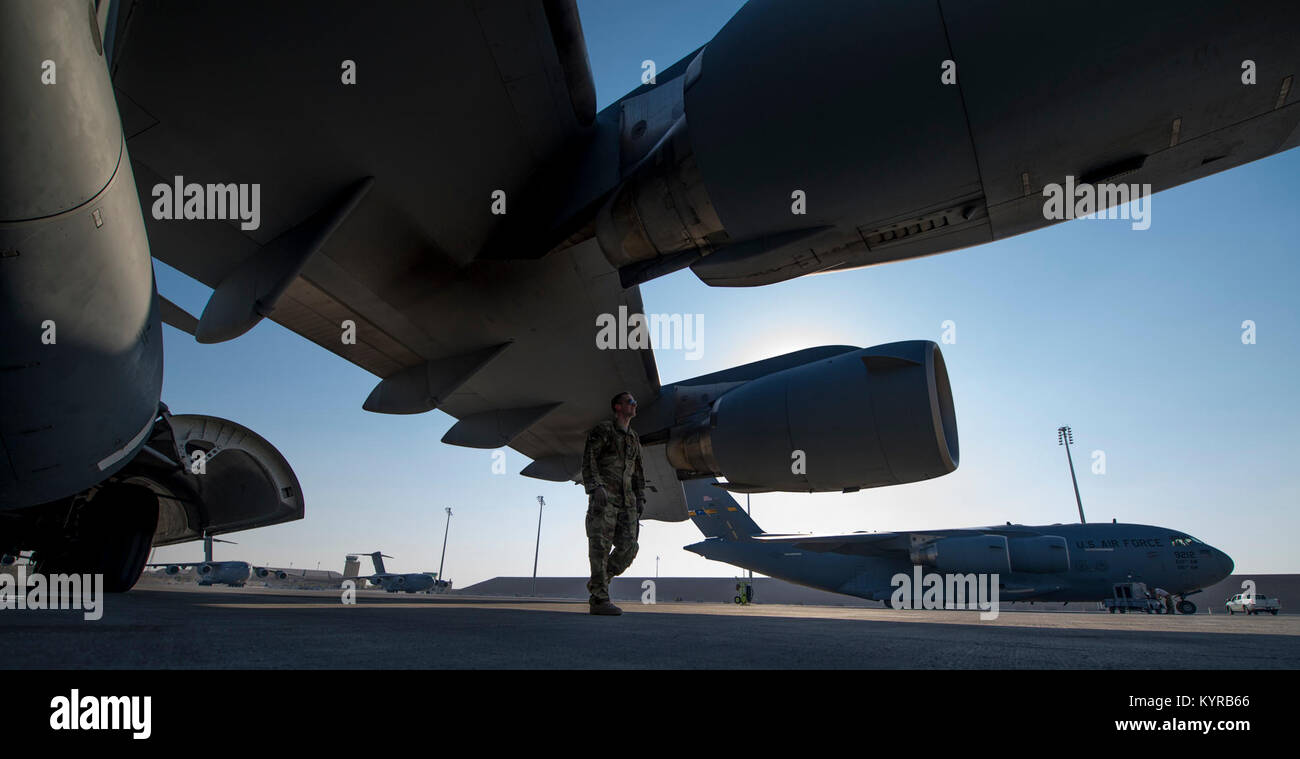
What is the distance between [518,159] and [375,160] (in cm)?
89

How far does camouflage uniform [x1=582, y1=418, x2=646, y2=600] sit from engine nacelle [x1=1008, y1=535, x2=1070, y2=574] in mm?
17799

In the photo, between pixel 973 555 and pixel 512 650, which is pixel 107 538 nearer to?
pixel 512 650

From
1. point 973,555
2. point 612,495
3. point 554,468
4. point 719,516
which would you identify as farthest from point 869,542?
point 612,495

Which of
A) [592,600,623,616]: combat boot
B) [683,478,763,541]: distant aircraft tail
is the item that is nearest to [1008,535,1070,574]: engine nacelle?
[683,478,763,541]: distant aircraft tail

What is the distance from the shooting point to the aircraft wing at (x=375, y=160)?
120 inches

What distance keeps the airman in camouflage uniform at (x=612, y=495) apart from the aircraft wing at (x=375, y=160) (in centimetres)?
140

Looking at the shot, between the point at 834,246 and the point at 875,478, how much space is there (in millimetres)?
2839

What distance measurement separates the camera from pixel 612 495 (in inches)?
197

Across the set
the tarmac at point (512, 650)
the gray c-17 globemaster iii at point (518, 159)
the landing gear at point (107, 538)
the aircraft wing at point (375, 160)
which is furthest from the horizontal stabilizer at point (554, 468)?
the tarmac at point (512, 650)

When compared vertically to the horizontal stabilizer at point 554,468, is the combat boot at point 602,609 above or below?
below

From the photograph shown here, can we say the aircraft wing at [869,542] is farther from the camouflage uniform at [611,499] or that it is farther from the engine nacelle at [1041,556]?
the camouflage uniform at [611,499]

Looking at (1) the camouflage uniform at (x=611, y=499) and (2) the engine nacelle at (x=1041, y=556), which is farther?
(2) the engine nacelle at (x=1041, y=556)

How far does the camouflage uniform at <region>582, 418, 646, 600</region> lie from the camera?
4840 mm

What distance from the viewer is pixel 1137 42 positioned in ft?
7.56
